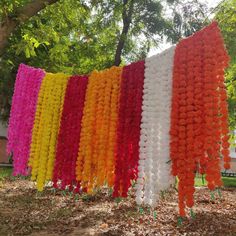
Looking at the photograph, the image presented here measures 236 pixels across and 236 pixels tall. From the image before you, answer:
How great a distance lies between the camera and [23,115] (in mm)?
5105

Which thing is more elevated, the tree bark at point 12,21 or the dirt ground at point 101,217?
the tree bark at point 12,21

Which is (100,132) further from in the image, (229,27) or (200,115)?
(229,27)

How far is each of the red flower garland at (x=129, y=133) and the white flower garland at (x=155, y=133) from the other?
0.35 feet

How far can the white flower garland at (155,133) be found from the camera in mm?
3566

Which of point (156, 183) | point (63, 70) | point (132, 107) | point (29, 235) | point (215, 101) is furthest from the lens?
point (63, 70)

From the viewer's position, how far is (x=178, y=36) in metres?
15.8

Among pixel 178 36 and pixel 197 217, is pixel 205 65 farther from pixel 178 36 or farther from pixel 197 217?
pixel 178 36

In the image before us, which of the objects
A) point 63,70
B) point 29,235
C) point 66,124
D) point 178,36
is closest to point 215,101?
point 66,124

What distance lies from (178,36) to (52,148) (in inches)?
485

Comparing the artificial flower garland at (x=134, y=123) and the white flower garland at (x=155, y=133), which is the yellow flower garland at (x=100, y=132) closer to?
the artificial flower garland at (x=134, y=123)

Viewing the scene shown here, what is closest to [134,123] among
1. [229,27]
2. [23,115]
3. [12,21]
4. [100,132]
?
[100,132]

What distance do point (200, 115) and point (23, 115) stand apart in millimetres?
2763

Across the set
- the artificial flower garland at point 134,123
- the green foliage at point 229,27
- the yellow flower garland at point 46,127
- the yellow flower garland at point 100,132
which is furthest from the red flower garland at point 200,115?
the green foliage at point 229,27

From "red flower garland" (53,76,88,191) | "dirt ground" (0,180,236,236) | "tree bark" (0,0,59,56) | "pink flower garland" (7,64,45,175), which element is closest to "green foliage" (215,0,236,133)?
"dirt ground" (0,180,236,236)
